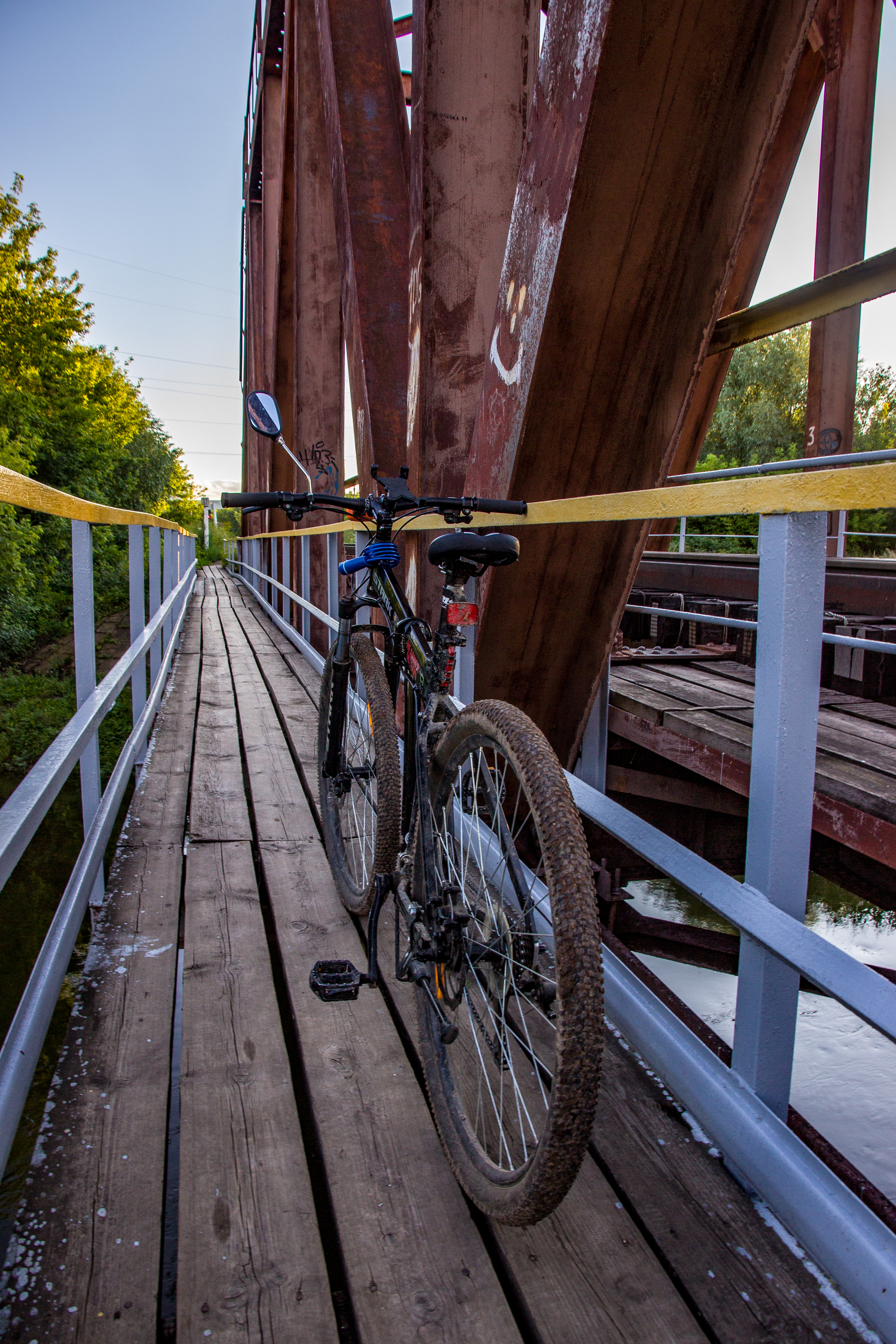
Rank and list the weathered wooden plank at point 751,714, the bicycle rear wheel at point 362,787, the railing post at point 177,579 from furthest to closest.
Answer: the railing post at point 177,579, the weathered wooden plank at point 751,714, the bicycle rear wheel at point 362,787

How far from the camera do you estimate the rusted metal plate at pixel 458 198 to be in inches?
113

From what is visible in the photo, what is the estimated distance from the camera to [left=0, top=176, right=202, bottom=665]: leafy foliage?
59.9ft

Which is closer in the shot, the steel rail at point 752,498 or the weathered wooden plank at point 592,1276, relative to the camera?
the steel rail at point 752,498

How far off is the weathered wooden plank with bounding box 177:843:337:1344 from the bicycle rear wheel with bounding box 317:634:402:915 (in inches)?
13.4

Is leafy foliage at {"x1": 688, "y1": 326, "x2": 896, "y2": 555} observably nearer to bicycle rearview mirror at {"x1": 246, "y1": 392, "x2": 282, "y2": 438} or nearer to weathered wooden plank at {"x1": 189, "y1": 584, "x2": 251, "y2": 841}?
weathered wooden plank at {"x1": 189, "y1": 584, "x2": 251, "y2": 841}

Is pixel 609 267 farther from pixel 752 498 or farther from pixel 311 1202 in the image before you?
pixel 311 1202

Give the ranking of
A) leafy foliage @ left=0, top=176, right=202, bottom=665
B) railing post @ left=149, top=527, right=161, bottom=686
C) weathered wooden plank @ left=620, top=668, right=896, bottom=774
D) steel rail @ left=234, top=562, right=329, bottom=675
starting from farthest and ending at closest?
leafy foliage @ left=0, top=176, right=202, bottom=665 → steel rail @ left=234, top=562, right=329, bottom=675 → railing post @ left=149, top=527, right=161, bottom=686 → weathered wooden plank @ left=620, top=668, right=896, bottom=774

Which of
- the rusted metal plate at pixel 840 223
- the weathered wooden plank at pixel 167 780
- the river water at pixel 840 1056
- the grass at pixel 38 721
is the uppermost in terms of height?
the rusted metal plate at pixel 840 223

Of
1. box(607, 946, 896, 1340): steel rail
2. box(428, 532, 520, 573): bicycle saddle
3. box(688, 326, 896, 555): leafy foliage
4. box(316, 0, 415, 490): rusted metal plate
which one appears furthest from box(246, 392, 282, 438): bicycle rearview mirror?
box(688, 326, 896, 555): leafy foliage

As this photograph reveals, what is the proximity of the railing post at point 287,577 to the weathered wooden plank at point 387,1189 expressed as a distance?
6.16 m

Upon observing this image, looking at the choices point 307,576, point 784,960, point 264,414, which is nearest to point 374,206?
point 264,414

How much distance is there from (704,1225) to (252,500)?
1.85m

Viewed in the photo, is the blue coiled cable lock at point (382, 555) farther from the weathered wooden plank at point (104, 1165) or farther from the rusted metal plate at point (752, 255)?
the rusted metal plate at point (752, 255)

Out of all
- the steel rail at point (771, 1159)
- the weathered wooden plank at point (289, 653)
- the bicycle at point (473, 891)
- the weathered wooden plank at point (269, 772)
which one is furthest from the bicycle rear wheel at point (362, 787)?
the weathered wooden plank at point (289, 653)
